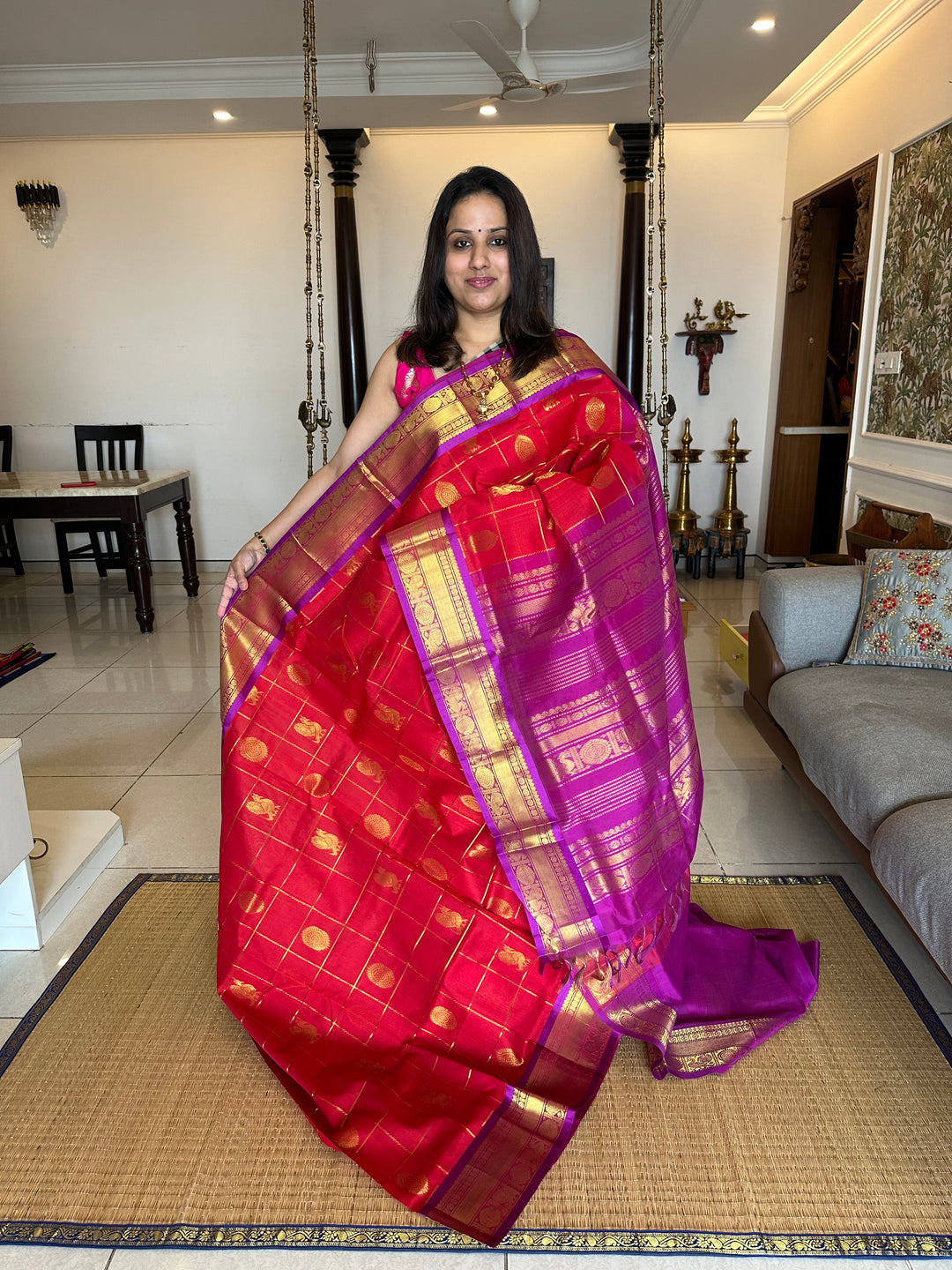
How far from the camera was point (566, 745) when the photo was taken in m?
1.41

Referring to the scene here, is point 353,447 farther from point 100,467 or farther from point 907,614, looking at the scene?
point 100,467

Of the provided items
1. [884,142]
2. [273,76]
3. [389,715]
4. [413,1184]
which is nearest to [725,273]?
[884,142]

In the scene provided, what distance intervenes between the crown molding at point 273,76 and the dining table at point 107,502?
190cm

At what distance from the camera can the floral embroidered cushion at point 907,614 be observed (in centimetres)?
238

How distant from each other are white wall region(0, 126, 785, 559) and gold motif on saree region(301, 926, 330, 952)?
4406 millimetres

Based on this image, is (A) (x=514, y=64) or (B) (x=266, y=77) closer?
(A) (x=514, y=64)

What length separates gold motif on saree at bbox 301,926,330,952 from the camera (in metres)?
1.50

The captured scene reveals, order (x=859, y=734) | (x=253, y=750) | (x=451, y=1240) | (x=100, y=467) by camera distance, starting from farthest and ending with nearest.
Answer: (x=100, y=467) < (x=859, y=734) < (x=253, y=750) < (x=451, y=1240)

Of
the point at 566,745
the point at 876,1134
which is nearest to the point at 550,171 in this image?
the point at 566,745

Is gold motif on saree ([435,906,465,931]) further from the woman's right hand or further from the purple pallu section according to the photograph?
the woman's right hand

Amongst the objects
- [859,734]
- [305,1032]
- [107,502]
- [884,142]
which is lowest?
[305,1032]

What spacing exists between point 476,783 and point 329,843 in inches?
11.8

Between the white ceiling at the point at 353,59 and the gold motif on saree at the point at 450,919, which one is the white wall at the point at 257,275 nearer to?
the white ceiling at the point at 353,59

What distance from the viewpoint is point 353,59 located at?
13.9ft
